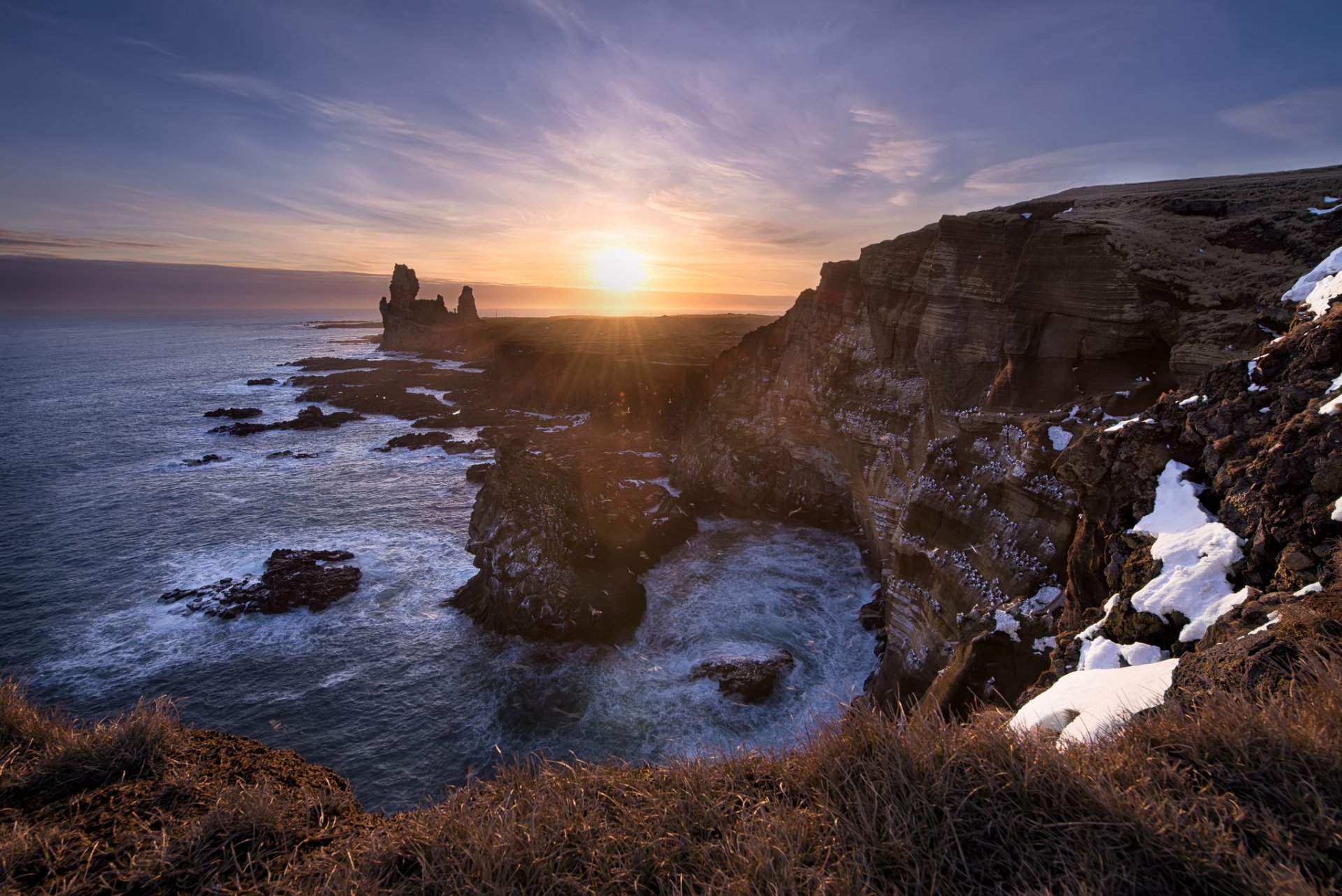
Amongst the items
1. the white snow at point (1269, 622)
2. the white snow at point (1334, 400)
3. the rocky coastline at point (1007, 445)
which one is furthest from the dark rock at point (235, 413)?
the white snow at point (1334, 400)

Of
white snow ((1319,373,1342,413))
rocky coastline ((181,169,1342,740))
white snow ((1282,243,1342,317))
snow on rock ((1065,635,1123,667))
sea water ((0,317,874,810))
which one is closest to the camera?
white snow ((1319,373,1342,413))

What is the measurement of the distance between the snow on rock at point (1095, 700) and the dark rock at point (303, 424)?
220 ft

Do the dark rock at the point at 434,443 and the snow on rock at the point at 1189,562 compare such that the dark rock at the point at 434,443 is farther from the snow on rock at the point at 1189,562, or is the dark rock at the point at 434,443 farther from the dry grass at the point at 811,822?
the snow on rock at the point at 1189,562

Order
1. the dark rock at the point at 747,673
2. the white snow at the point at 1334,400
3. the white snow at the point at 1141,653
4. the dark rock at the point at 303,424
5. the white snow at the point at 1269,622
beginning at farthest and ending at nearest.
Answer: the dark rock at the point at 303,424
the dark rock at the point at 747,673
the white snow at the point at 1141,653
the white snow at the point at 1334,400
the white snow at the point at 1269,622

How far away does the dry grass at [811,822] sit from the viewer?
3.26 meters

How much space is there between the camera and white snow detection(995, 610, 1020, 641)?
13055 mm

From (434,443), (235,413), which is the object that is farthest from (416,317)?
(434,443)

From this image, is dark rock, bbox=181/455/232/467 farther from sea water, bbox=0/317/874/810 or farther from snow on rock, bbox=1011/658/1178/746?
snow on rock, bbox=1011/658/1178/746

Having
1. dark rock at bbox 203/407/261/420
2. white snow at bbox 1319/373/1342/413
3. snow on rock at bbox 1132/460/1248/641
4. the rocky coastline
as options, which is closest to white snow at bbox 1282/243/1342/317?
the rocky coastline

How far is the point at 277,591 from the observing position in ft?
87.7

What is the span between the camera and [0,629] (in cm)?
2406

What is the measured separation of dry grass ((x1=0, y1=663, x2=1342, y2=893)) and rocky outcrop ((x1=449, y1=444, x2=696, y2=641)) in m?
19.0

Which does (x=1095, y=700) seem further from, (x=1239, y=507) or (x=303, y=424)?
(x=303, y=424)

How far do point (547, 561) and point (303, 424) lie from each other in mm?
48697
